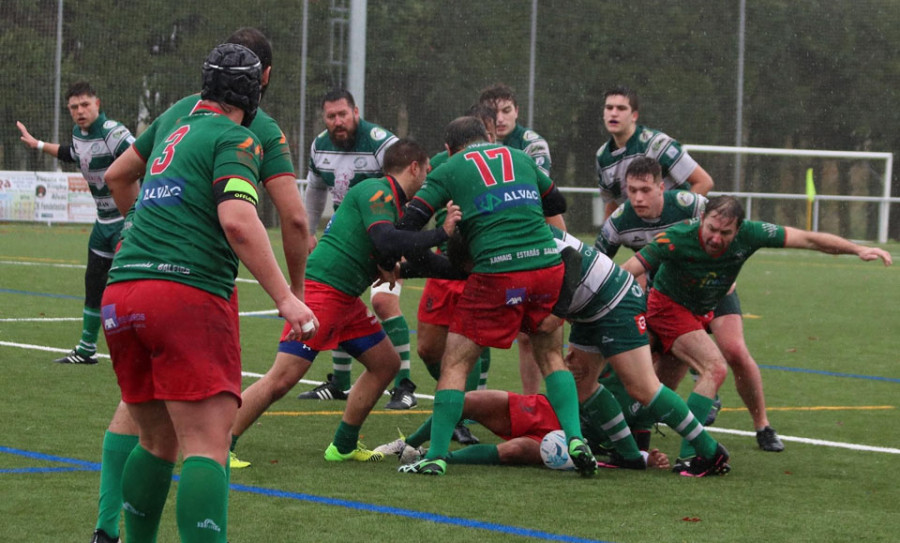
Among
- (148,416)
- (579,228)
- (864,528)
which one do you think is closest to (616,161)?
(864,528)

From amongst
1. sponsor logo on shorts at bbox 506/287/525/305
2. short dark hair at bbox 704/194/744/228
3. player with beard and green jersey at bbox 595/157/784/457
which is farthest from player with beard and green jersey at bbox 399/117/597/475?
player with beard and green jersey at bbox 595/157/784/457

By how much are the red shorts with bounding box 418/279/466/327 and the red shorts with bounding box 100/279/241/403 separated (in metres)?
3.80

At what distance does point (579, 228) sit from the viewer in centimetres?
2950

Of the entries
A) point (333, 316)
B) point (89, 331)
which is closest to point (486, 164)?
point (333, 316)

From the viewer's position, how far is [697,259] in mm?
7090

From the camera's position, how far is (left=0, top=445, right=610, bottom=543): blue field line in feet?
16.8

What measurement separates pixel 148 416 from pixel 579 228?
25.6 metres

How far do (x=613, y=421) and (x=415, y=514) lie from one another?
1.58 metres

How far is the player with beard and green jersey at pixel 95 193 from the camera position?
9.82 m

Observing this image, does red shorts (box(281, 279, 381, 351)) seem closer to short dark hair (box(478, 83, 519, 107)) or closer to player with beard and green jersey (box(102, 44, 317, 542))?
player with beard and green jersey (box(102, 44, 317, 542))

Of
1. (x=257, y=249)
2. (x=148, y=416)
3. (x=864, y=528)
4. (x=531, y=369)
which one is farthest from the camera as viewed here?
(x=531, y=369)

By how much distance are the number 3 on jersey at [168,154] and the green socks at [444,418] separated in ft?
8.19

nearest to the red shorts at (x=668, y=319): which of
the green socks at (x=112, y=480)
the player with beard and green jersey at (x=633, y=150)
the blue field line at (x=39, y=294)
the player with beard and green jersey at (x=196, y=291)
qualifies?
the player with beard and green jersey at (x=633, y=150)

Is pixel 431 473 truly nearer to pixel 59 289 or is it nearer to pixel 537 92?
pixel 59 289
